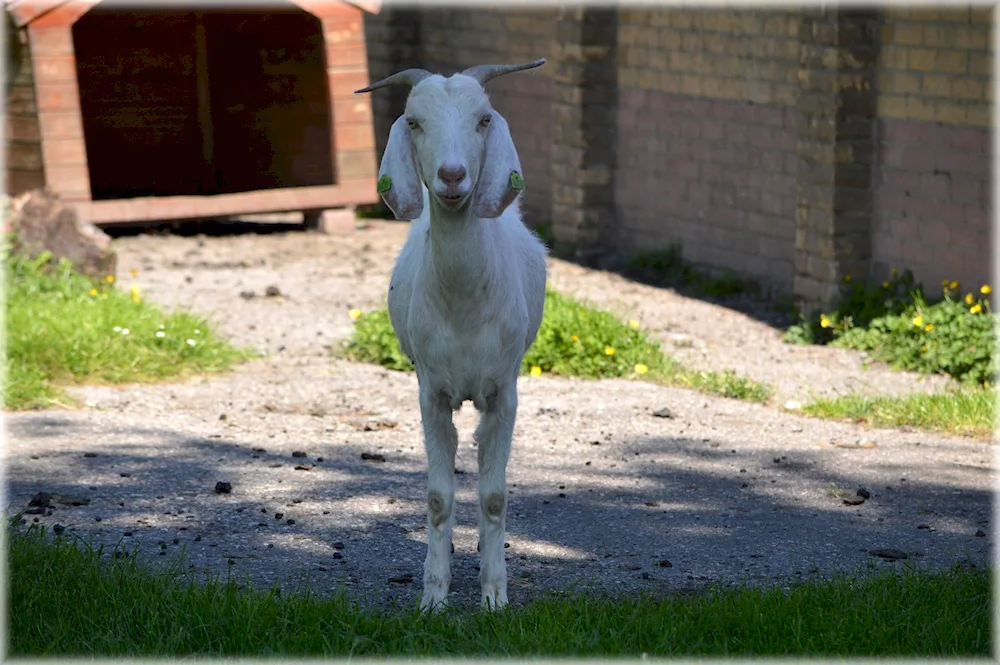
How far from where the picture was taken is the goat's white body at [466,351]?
183 inches

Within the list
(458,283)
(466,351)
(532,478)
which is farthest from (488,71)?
(532,478)

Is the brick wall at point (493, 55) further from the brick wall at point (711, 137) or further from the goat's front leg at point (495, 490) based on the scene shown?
the goat's front leg at point (495, 490)

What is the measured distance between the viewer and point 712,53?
11836 millimetres

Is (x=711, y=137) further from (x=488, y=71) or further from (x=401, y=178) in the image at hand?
(x=401, y=178)

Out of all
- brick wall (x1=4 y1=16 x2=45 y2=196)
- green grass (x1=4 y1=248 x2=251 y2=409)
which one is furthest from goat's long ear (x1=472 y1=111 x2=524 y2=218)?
brick wall (x1=4 y1=16 x2=45 y2=196)

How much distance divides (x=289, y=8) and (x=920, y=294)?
7966 millimetres

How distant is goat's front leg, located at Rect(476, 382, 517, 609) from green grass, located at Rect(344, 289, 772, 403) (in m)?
3.81

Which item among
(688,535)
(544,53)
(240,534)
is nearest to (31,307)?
(240,534)

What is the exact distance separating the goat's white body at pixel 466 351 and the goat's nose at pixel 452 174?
13.8 inches

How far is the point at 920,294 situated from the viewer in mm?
9602

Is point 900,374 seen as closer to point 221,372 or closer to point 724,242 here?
point 724,242

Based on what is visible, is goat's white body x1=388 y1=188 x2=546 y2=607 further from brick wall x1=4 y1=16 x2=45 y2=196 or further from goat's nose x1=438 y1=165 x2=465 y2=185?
brick wall x1=4 y1=16 x2=45 y2=196

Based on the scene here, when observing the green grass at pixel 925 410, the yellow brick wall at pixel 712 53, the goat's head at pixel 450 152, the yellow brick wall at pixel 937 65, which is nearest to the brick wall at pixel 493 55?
the yellow brick wall at pixel 712 53

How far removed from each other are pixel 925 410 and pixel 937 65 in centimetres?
306
